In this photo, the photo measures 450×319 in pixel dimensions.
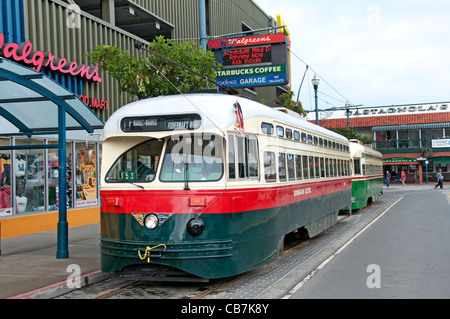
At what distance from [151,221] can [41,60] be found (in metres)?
9.26

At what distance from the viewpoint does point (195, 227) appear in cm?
649

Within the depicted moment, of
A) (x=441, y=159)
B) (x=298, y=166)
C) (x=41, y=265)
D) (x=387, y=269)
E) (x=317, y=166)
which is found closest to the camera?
(x=387, y=269)

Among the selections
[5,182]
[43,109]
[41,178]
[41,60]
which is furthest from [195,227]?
[41,60]

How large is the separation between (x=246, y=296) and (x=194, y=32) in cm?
1962

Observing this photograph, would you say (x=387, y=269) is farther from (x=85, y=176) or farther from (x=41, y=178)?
(x=85, y=176)

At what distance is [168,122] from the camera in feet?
22.6

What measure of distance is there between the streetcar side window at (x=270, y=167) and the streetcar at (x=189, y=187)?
2 centimetres

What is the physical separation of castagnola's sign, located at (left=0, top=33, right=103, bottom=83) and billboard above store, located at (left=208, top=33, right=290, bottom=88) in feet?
16.2

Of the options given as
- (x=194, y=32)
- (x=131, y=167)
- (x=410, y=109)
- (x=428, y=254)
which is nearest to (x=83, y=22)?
(x=194, y=32)

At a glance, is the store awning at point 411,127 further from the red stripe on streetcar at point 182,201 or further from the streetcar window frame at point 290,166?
the red stripe on streetcar at point 182,201

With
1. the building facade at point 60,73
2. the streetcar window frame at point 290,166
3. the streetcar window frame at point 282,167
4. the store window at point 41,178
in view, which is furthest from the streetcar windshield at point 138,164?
the store window at point 41,178

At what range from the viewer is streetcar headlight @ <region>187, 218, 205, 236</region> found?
6480 millimetres

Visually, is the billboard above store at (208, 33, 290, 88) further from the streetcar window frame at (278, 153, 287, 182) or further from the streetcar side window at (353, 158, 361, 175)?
the streetcar window frame at (278, 153, 287, 182)

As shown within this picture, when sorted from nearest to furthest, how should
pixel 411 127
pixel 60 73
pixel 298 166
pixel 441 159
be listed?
pixel 298 166 → pixel 60 73 → pixel 441 159 → pixel 411 127
